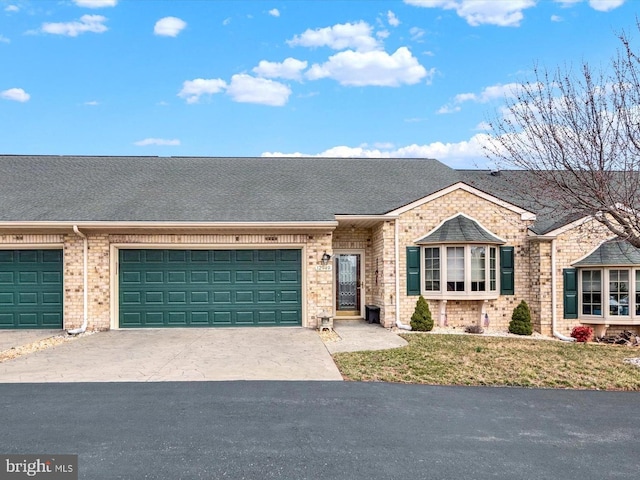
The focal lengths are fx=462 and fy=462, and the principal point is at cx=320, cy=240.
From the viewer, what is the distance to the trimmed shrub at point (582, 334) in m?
12.1

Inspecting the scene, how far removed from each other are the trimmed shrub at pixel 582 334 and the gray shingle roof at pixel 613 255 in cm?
169

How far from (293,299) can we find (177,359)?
4.64m

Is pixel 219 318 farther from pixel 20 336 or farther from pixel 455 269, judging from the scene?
pixel 455 269

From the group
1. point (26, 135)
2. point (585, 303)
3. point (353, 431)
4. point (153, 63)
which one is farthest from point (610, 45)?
point (26, 135)

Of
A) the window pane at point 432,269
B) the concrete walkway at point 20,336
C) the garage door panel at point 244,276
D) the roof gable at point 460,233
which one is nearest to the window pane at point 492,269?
the roof gable at point 460,233

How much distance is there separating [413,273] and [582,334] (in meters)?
4.63

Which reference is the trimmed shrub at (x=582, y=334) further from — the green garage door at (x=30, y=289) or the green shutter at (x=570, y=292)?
the green garage door at (x=30, y=289)

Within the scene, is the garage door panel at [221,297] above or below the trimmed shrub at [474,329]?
above

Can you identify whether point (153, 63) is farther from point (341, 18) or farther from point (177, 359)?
point (177, 359)

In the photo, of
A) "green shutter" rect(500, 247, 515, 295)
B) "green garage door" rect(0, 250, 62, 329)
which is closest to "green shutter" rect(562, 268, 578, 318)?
"green shutter" rect(500, 247, 515, 295)

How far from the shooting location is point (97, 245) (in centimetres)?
1209

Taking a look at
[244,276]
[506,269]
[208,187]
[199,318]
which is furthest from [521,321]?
[208,187]

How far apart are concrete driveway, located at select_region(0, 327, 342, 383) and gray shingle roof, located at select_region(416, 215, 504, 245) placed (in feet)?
14.0

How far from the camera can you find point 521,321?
12.4 meters
